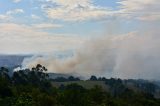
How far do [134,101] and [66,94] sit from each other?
40071mm

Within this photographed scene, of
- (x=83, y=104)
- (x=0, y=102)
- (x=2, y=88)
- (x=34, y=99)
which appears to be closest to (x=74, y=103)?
(x=83, y=104)

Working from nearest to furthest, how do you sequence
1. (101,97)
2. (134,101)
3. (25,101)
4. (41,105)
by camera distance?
(25,101)
(41,105)
(101,97)
(134,101)

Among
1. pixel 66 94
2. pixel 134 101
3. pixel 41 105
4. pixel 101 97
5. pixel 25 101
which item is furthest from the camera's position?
pixel 134 101

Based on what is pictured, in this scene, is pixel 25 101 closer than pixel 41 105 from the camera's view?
Yes

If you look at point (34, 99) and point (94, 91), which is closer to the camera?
point (34, 99)

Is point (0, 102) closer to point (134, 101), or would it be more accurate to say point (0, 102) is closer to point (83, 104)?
point (83, 104)

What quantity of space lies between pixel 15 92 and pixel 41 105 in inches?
968

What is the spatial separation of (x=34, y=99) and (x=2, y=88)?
30.5 m

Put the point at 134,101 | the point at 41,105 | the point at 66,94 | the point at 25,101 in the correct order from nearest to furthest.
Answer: the point at 25,101 < the point at 41,105 < the point at 66,94 < the point at 134,101

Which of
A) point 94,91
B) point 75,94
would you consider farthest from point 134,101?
point 75,94

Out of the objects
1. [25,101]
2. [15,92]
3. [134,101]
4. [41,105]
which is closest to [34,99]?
[41,105]

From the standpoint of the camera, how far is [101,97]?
449 ft

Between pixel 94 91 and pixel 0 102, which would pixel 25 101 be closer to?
pixel 0 102

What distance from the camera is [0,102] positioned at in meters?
108
